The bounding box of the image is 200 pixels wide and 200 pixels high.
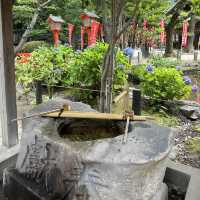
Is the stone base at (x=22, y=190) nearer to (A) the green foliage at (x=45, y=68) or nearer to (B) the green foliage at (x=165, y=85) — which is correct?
(B) the green foliage at (x=165, y=85)

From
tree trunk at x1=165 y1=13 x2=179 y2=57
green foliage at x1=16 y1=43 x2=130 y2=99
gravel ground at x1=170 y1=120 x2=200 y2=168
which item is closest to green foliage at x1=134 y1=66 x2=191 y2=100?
green foliage at x1=16 y1=43 x2=130 y2=99

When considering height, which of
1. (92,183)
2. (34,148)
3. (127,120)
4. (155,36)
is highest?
(155,36)

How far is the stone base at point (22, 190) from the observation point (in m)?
1.96

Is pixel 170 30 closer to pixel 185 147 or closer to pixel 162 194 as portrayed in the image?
pixel 185 147

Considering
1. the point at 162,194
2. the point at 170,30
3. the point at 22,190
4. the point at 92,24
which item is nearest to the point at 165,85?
the point at 162,194

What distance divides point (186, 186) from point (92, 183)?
1.08 meters

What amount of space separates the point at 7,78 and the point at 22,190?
1.45 meters

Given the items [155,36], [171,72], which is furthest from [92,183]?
[155,36]

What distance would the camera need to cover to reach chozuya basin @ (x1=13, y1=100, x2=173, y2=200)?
5.54 feet

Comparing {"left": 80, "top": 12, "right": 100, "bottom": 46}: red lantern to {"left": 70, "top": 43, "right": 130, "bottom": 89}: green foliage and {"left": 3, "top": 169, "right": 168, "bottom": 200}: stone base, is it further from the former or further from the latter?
{"left": 3, "top": 169, "right": 168, "bottom": 200}: stone base

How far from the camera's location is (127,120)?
2.05m

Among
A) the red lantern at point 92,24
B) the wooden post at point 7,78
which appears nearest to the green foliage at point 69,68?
the wooden post at point 7,78

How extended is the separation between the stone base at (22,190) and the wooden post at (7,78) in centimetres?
108

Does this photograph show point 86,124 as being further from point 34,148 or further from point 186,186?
point 186,186
